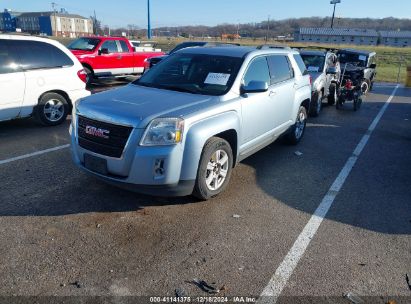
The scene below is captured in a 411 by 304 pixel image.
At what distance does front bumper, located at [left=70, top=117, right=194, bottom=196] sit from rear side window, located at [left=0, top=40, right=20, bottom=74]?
3.95 meters

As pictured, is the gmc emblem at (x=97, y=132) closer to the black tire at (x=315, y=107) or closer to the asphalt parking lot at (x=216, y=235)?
the asphalt parking lot at (x=216, y=235)

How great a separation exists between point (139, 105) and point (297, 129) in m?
3.85

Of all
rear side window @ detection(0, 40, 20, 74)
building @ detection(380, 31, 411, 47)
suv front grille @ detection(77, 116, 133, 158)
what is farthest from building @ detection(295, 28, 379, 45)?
suv front grille @ detection(77, 116, 133, 158)

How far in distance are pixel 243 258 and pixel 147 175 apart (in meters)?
1.30

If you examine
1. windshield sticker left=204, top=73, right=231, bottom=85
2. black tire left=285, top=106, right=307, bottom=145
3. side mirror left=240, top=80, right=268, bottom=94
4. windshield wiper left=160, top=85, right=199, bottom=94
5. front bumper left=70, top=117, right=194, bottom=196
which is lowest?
black tire left=285, top=106, right=307, bottom=145

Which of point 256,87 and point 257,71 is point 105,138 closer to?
point 256,87

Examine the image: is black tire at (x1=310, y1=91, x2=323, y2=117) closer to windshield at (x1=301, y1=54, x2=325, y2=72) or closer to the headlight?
windshield at (x1=301, y1=54, x2=325, y2=72)

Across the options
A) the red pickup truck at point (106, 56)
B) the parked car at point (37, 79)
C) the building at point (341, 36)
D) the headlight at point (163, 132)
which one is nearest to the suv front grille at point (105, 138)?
the headlight at point (163, 132)

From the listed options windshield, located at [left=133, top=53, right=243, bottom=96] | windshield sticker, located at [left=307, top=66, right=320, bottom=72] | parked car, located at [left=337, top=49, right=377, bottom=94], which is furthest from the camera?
parked car, located at [left=337, top=49, right=377, bottom=94]

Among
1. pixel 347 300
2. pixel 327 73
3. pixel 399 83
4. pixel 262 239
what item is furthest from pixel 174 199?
pixel 399 83

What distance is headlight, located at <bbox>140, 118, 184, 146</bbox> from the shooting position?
368 cm

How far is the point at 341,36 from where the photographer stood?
366 ft

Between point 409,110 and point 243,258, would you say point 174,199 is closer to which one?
point 243,258

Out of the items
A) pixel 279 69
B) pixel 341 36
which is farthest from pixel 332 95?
pixel 341 36
